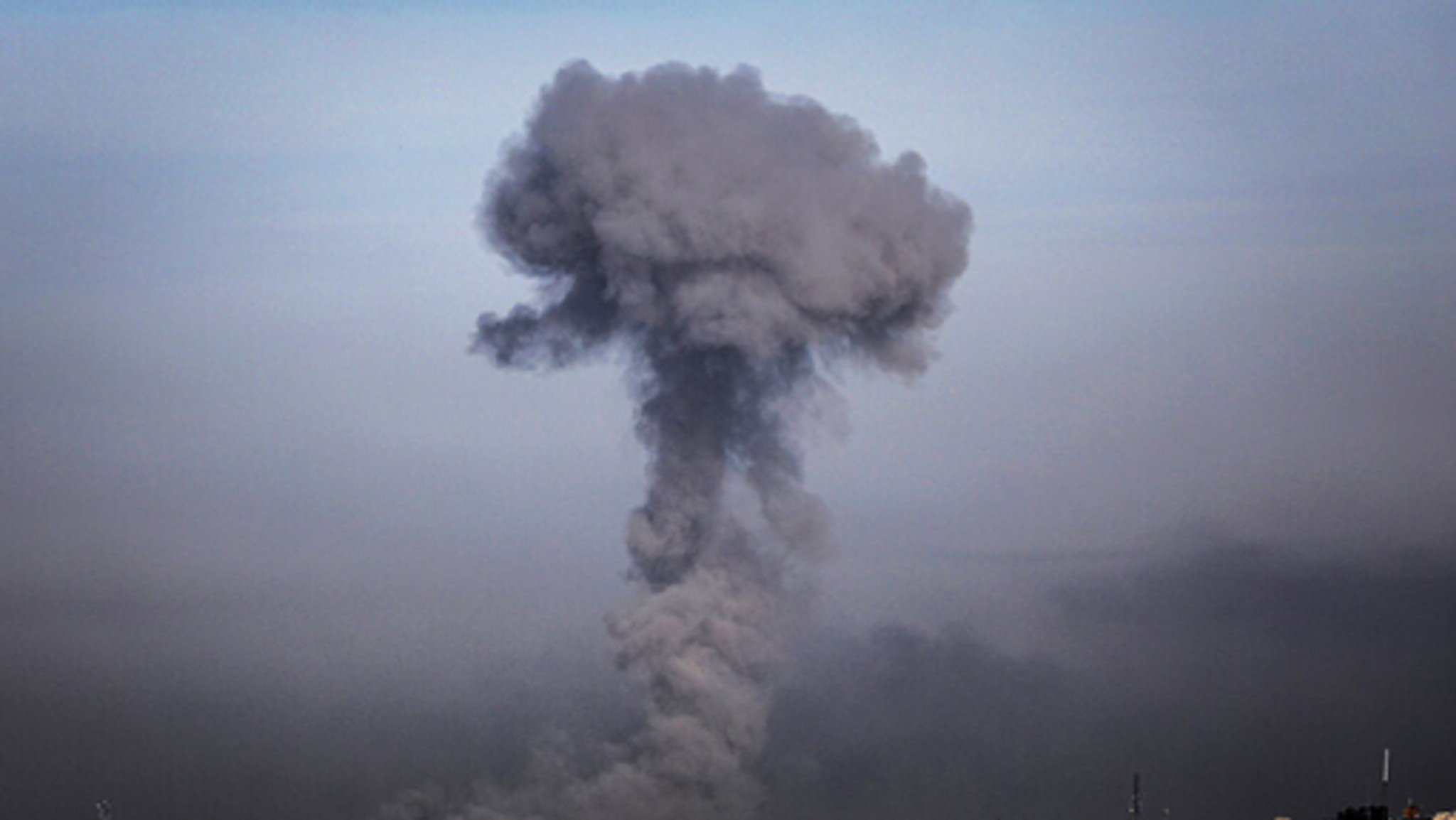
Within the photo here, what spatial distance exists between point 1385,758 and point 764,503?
31236mm

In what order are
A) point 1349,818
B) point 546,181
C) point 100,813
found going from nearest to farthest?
1. point 546,181
2. point 1349,818
3. point 100,813

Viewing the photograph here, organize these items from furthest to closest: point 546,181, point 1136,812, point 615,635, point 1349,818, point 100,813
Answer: point 1136,812 → point 100,813 → point 1349,818 → point 546,181 → point 615,635

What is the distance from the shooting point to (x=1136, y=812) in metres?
119

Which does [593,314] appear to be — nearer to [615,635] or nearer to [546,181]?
[546,181]

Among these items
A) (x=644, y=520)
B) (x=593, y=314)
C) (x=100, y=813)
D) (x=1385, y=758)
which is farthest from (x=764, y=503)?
(x=100, y=813)

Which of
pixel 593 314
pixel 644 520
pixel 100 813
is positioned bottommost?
pixel 100 813

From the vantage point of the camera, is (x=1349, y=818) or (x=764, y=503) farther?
(x=1349, y=818)

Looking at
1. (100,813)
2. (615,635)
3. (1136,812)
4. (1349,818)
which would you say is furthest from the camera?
(1136,812)

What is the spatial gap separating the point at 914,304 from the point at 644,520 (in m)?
15.8

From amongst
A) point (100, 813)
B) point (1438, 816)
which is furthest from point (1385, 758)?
point (100, 813)

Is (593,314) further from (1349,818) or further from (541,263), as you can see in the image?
(1349,818)

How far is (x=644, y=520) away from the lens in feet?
270

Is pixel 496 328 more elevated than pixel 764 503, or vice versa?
pixel 496 328

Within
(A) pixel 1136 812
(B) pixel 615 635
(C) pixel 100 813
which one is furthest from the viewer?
(A) pixel 1136 812
